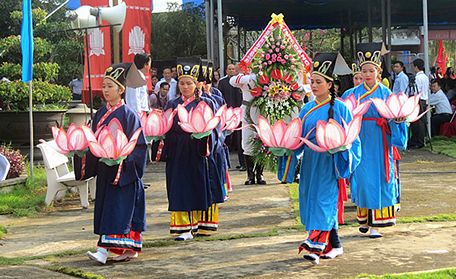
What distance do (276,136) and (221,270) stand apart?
3.67 feet

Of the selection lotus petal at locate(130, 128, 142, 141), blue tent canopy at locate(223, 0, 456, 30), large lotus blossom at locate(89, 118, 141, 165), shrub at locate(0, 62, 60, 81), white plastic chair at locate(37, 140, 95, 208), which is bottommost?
white plastic chair at locate(37, 140, 95, 208)

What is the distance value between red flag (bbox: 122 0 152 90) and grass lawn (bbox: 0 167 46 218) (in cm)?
681

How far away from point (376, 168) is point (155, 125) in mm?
2096

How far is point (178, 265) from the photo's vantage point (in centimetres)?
664

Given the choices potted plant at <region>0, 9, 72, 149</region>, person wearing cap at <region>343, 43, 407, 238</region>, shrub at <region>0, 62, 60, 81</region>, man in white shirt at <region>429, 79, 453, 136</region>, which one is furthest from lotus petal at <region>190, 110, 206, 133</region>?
man in white shirt at <region>429, 79, 453, 136</region>

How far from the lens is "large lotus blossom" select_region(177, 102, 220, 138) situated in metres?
7.42

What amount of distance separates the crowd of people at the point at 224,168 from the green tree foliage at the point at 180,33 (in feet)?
64.9

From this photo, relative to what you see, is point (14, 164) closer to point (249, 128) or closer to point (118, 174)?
point (249, 128)

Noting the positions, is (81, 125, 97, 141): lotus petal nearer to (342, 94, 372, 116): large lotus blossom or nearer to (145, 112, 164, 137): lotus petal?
(145, 112, 164, 137): lotus petal

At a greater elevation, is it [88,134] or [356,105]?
[356,105]

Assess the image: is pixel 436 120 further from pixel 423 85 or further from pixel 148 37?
pixel 148 37

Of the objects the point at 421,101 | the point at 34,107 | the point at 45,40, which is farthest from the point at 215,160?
the point at 421,101

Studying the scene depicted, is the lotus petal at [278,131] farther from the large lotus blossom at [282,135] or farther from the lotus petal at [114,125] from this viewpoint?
the lotus petal at [114,125]

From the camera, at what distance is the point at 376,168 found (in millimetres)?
7723
